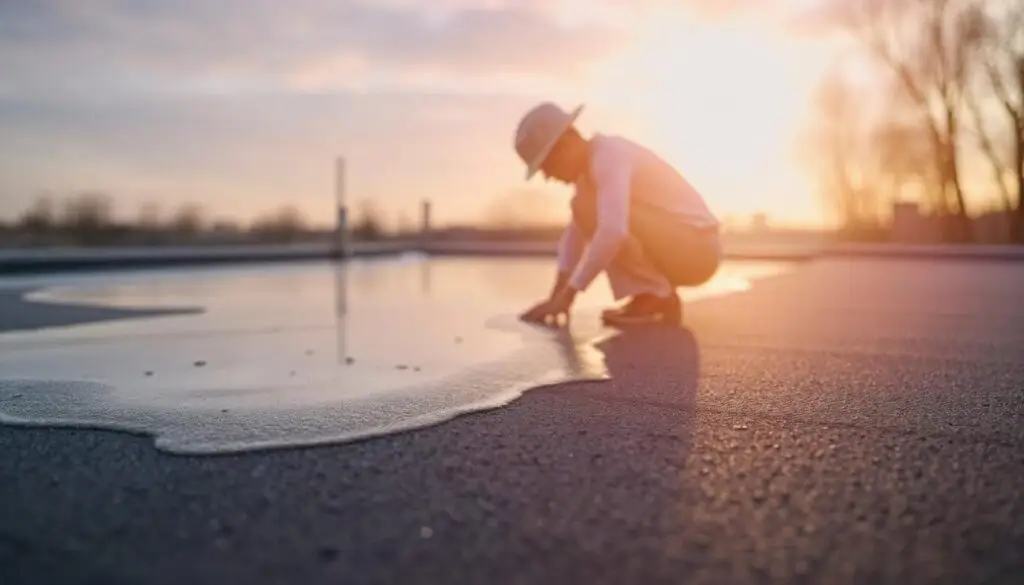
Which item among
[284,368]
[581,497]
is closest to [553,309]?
[284,368]

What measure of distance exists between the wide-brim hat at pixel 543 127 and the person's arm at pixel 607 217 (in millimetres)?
193

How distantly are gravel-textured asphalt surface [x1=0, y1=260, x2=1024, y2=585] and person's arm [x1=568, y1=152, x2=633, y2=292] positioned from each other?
128 cm

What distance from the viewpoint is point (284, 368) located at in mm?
2432

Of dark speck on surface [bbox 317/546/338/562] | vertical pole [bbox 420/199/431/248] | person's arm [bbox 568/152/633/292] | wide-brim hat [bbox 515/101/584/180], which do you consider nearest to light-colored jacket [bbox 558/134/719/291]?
person's arm [bbox 568/152/633/292]

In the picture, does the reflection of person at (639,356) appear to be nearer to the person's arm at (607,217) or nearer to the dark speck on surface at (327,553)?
the person's arm at (607,217)

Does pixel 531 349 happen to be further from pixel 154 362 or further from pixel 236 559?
pixel 236 559

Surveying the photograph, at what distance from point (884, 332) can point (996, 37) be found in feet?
52.9

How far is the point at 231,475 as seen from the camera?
132 cm

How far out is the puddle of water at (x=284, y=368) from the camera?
5.59 feet

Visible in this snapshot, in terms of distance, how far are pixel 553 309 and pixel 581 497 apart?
2299 mm

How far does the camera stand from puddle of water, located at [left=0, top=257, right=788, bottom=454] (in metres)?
1.71

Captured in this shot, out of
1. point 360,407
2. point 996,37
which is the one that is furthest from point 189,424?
point 996,37

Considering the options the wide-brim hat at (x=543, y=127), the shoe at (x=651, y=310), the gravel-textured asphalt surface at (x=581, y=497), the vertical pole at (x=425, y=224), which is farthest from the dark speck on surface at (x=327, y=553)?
the vertical pole at (x=425, y=224)

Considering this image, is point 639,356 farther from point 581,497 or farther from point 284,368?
point 581,497
